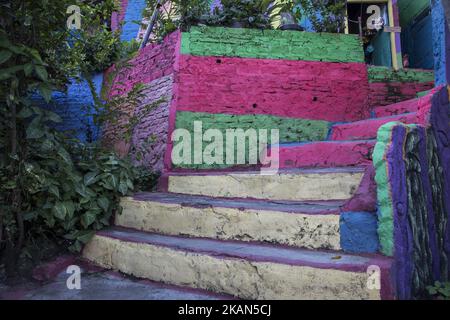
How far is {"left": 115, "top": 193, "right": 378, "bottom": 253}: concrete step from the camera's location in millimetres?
2262

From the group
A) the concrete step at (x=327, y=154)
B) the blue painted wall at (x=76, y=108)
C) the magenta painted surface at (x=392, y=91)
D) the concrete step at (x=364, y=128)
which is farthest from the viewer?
the blue painted wall at (x=76, y=108)

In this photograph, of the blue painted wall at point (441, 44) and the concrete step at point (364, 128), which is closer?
Result: the concrete step at point (364, 128)

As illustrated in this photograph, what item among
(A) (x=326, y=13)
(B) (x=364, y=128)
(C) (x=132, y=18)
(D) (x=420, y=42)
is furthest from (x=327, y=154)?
(C) (x=132, y=18)

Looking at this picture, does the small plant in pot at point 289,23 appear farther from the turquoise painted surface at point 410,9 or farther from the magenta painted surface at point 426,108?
the magenta painted surface at point 426,108

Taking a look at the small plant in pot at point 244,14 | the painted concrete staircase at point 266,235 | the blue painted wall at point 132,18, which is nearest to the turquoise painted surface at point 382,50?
the small plant in pot at point 244,14

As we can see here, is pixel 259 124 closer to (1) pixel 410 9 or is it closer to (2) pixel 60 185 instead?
(2) pixel 60 185

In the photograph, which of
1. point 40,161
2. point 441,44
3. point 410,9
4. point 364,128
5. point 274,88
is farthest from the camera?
point 410,9

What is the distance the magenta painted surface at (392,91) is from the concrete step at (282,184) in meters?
2.49

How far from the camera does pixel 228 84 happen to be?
474 cm

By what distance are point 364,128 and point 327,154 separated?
70 centimetres

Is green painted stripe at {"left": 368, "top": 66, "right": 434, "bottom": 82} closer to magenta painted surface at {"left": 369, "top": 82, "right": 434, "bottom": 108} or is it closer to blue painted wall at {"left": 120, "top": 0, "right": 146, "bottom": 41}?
magenta painted surface at {"left": 369, "top": 82, "right": 434, "bottom": 108}

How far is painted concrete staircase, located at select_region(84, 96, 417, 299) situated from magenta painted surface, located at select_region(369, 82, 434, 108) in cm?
164

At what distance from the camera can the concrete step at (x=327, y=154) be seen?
344 cm

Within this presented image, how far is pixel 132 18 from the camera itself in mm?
8500
